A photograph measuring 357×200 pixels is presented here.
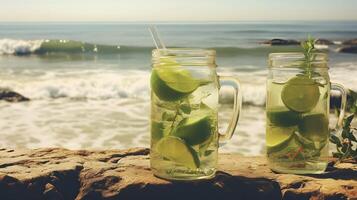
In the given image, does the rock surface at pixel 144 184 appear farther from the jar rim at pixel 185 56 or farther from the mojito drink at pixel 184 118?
the jar rim at pixel 185 56

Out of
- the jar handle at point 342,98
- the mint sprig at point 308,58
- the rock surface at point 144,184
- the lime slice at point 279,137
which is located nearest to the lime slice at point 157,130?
the rock surface at point 144,184

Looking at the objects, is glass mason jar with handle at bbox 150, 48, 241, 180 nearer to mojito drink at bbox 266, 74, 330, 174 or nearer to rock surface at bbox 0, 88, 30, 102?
mojito drink at bbox 266, 74, 330, 174

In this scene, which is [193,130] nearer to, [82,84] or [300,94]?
[300,94]

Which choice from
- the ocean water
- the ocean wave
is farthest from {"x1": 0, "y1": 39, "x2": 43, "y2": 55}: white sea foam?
the ocean wave

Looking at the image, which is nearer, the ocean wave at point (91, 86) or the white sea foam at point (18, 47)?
the ocean wave at point (91, 86)

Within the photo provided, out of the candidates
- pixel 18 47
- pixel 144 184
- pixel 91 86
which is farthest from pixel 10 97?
pixel 18 47

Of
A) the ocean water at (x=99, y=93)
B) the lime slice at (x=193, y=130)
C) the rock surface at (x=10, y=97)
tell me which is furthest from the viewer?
the rock surface at (x=10, y=97)

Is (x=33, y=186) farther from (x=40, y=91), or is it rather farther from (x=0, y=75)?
(x=0, y=75)

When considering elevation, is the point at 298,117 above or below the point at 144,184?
above
